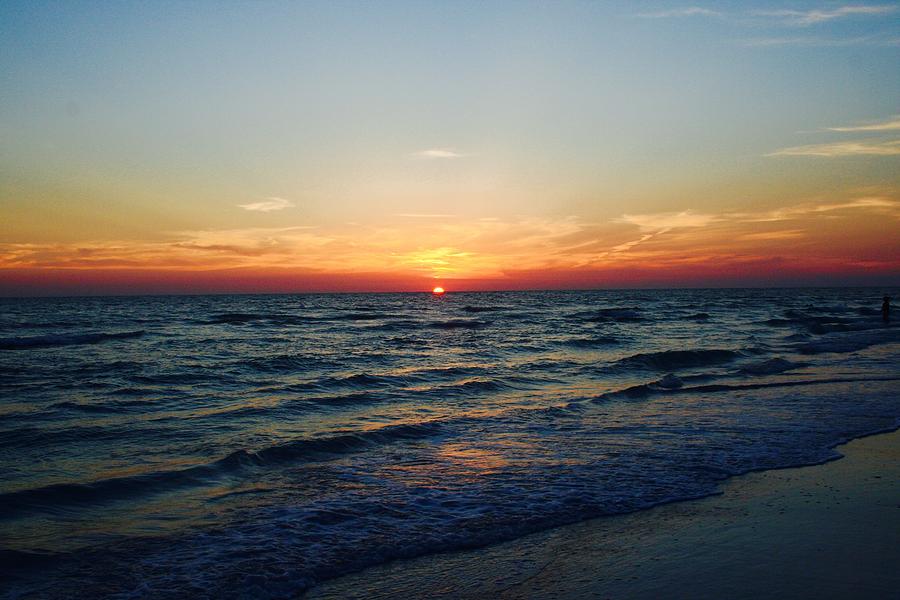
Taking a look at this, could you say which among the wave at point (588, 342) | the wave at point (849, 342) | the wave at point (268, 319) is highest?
the wave at point (268, 319)

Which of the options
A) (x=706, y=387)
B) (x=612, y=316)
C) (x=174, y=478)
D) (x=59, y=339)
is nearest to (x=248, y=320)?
(x=59, y=339)

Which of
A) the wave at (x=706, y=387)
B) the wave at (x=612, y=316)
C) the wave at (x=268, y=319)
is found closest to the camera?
the wave at (x=706, y=387)

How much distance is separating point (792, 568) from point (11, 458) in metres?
11.4

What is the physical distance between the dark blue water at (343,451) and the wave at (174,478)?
0.14 ft

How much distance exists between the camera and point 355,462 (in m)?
10.2

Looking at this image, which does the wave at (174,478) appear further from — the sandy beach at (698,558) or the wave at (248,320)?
the wave at (248,320)

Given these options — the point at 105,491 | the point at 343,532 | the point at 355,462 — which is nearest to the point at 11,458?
the point at 105,491

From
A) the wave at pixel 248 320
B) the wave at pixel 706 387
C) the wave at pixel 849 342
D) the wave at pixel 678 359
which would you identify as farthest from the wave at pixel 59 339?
the wave at pixel 849 342

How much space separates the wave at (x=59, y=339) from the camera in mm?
31531

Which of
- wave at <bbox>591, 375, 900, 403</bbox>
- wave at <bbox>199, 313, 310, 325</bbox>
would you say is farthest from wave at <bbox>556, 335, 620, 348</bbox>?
wave at <bbox>199, 313, 310, 325</bbox>

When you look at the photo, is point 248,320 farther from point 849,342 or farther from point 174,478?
point 174,478

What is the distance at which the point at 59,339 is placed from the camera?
3450cm

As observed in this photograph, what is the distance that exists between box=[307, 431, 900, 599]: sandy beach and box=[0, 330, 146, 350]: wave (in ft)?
107

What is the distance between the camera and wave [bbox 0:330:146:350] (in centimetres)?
3153
